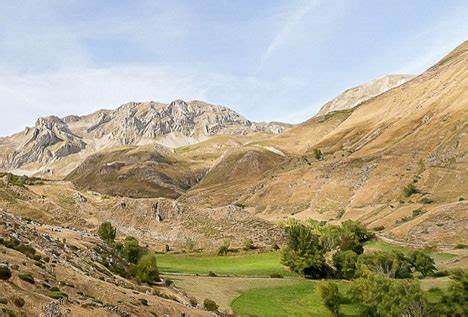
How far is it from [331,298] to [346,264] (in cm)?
2275

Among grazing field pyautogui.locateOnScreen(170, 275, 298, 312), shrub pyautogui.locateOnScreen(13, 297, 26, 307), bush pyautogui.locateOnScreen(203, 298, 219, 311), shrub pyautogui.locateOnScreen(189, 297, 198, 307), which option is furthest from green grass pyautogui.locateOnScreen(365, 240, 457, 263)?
shrub pyautogui.locateOnScreen(13, 297, 26, 307)

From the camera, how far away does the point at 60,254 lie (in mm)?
50062

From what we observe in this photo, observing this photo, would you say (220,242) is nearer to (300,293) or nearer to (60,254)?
(300,293)

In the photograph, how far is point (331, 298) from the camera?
6669cm

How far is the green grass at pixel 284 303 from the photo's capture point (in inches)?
2525

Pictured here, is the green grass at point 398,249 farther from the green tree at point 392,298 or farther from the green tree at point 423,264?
the green tree at point 392,298

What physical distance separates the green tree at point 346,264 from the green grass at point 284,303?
10641 millimetres

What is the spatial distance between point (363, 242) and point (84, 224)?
6515 cm

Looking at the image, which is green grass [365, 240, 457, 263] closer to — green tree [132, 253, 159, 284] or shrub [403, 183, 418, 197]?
shrub [403, 183, 418, 197]

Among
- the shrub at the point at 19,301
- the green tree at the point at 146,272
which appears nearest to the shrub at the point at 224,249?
the green tree at the point at 146,272

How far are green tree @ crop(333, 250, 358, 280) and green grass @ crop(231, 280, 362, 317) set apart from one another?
34.9ft

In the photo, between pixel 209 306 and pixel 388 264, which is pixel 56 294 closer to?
pixel 209 306

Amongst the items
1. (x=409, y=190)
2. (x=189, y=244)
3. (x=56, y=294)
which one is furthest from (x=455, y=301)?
(x=409, y=190)

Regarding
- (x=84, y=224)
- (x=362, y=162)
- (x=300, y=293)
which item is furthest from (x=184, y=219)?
(x=362, y=162)
